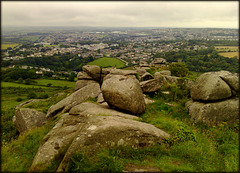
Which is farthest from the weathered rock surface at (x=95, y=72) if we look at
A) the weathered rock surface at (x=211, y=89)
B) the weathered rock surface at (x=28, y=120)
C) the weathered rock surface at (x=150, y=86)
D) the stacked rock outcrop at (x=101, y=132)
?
the weathered rock surface at (x=211, y=89)

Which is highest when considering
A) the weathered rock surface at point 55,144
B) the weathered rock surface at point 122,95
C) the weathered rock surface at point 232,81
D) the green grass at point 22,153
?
the weathered rock surface at point 232,81

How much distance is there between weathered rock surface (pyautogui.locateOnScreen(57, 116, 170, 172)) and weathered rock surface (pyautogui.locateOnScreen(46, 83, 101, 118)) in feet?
25.2

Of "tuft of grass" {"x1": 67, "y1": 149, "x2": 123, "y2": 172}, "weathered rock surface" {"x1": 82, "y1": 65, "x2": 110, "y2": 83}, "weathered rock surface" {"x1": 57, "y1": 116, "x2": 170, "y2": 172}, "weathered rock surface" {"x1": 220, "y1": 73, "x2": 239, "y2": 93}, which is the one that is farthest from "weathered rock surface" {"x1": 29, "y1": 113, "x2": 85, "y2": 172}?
"weathered rock surface" {"x1": 82, "y1": 65, "x2": 110, "y2": 83}

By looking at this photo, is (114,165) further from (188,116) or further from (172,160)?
(188,116)

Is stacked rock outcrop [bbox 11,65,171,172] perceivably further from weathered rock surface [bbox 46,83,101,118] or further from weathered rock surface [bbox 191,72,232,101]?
weathered rock surface [bbox 191,72,232,101]

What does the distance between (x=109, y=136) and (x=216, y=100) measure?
397 inches

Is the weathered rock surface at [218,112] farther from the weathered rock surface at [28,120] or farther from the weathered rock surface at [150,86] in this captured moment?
the weathered rock surface at [28,120]

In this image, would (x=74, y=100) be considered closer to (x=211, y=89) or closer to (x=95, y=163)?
(x=95, y=163)

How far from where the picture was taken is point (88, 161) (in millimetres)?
5359

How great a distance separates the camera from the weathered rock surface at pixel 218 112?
34.0 feet

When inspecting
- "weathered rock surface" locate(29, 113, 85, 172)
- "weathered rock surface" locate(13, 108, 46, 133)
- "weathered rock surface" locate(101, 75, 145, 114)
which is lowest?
"weathered rock surface" locate(13, 108, 46, 133)

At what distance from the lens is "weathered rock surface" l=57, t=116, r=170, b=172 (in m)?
5.91

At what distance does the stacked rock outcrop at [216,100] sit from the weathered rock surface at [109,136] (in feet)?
19.2

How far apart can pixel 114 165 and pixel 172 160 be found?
9.41ft
